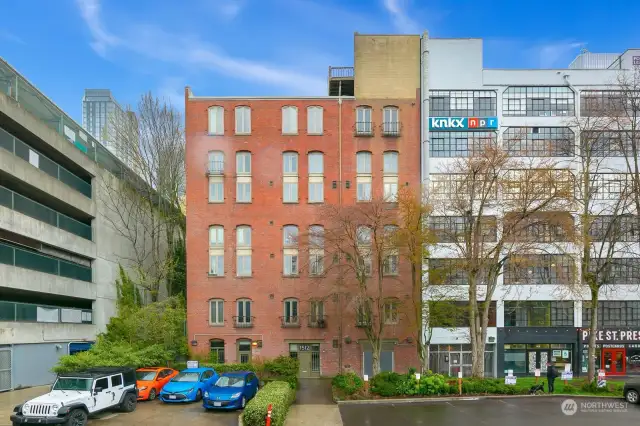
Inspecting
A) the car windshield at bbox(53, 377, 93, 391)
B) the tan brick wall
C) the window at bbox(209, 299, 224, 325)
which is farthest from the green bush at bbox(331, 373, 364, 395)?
the tan brick wall

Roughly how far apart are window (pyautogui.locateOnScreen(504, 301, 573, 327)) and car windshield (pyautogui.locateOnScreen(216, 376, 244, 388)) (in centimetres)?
→ 2398

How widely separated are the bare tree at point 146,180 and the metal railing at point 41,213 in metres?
3.20

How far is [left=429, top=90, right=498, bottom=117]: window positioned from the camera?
41.0 m

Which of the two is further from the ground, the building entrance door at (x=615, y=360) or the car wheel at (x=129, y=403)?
the car wheel at (x=129, y=403)

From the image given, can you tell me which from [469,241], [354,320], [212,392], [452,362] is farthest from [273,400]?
[452,362]

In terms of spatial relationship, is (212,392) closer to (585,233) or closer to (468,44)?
(585,233)

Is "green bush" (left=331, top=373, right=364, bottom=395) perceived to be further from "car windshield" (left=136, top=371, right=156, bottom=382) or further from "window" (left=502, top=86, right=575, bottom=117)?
"window" (left=502, top=86, right=575, bottom=117)

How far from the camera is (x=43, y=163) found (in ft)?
115

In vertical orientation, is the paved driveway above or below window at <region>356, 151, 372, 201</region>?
below

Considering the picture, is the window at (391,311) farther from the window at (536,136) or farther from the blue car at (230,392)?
the window at (536,136)

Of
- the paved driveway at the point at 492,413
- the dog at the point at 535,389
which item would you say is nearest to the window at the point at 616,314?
the dog at the point at 535,389

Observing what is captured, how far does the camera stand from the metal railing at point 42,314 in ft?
100

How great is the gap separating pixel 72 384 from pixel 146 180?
2587cm

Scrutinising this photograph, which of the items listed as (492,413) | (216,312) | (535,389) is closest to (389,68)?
(216,312)
